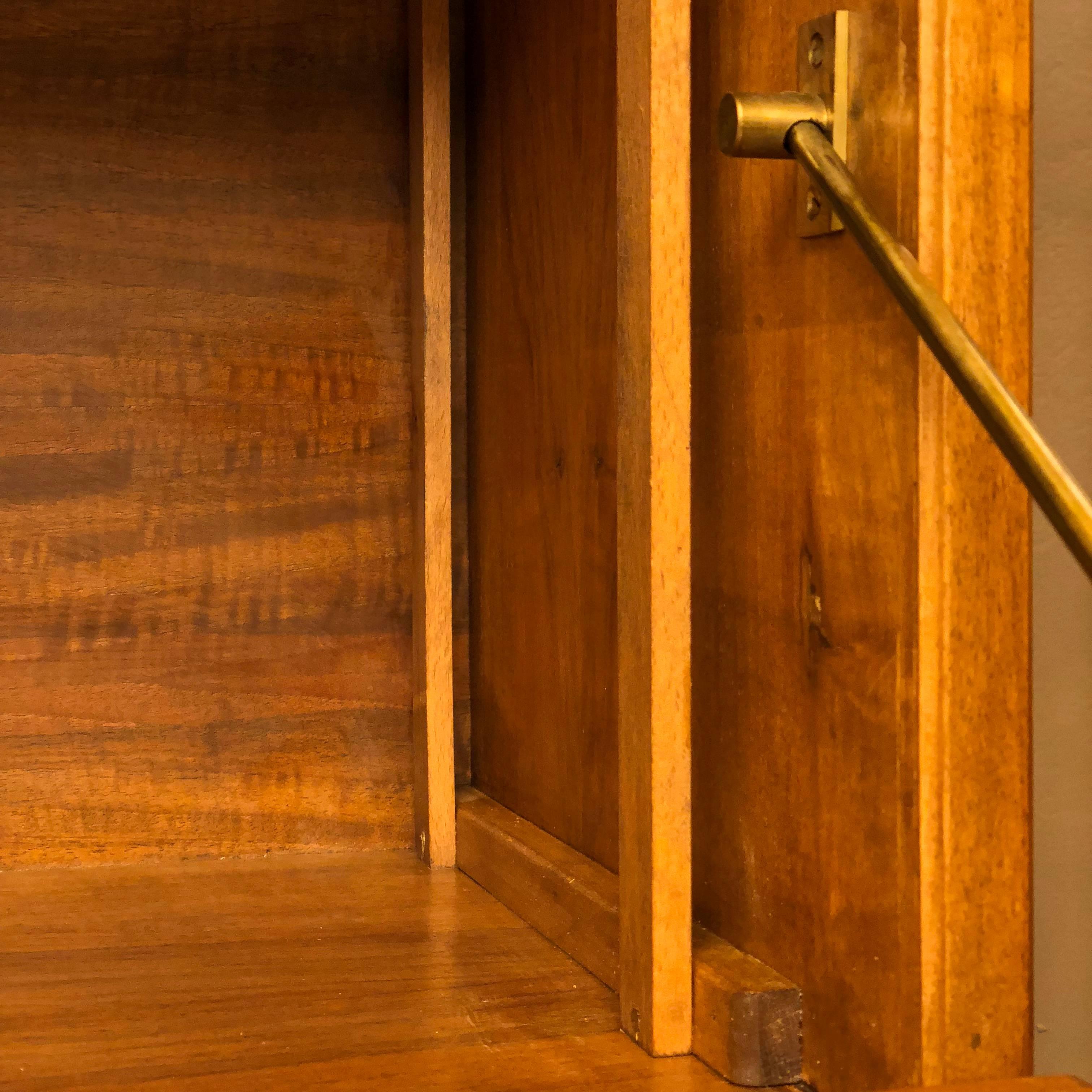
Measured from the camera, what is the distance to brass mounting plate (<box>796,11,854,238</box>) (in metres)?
0.79

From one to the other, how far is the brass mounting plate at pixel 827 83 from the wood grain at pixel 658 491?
0.09 meters

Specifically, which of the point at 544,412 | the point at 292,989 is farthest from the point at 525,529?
the point at 292,989

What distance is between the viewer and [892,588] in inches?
30.2

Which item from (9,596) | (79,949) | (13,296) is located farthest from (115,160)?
(79,949)

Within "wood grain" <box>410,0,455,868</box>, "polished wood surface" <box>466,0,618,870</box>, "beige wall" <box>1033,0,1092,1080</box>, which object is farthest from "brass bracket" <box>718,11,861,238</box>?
"wood grain" <box>410,0,455,868</box>

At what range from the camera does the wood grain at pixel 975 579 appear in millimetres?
739

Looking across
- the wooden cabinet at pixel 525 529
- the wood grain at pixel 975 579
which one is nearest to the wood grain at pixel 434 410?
the wooden cabinet at pixel 525 529

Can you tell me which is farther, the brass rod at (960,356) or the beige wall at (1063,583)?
the beige wall at (1063,583)

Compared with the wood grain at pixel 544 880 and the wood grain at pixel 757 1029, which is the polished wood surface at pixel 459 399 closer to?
the wood grain at pixel 544 880

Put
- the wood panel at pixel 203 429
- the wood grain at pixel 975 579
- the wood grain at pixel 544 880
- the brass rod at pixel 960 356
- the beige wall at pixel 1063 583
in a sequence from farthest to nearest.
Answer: the wood panel at pixel 203 429 → the wood grain at pixel 544 880 → the beige wall at pixel 1063 583 → the wood grain at pixel 975 579 → the brass rod at pixel 960 356

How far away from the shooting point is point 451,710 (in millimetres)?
1364

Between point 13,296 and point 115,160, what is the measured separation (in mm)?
148

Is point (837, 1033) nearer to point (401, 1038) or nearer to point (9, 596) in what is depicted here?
point (401, 1038)

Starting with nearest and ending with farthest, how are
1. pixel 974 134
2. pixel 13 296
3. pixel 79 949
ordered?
pixel 974 134 < pixel 79 949 < pixel 13 296
